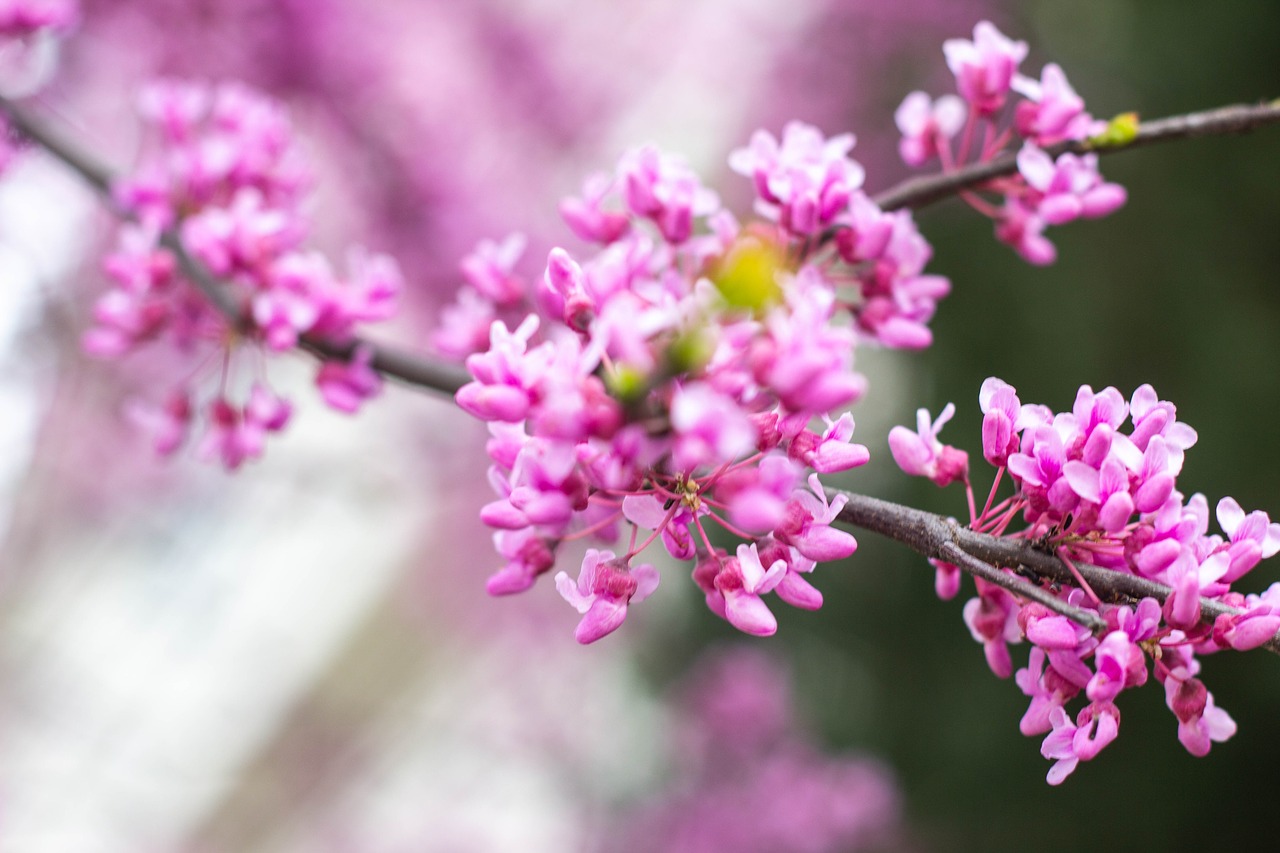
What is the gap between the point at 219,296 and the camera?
1.00 meters

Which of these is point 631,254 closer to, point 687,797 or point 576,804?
point 687,797

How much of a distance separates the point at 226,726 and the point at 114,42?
3.41 meters

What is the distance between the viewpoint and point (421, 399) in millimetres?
4359

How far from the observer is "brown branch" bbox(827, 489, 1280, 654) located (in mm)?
627

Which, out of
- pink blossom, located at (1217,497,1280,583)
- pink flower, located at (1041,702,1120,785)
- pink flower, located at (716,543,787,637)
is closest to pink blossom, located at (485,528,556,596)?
pink flower, located at (716,543,787,637)

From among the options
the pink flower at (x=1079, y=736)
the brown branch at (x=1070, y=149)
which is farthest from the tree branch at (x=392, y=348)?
the pink flower at (x=1079, y=736)

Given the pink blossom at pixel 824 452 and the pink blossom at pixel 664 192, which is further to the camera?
the pink blossom at pixel 664 192

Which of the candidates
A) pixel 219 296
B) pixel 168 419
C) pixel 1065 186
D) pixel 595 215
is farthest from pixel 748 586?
pixel 168 419

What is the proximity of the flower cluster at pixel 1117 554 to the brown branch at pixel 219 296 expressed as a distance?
0.49m

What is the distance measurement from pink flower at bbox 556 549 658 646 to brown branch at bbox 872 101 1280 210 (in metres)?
0.49

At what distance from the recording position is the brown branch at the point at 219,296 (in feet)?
2.89

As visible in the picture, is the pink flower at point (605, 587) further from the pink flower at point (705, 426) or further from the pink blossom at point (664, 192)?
the pink blossom at point (664, 192)

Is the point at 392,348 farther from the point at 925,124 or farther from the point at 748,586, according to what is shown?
the point at 925,124

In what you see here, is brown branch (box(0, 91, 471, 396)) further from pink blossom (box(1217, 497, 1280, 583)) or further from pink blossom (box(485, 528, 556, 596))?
pink blossom (box(1217, 497, 1280, 583))
